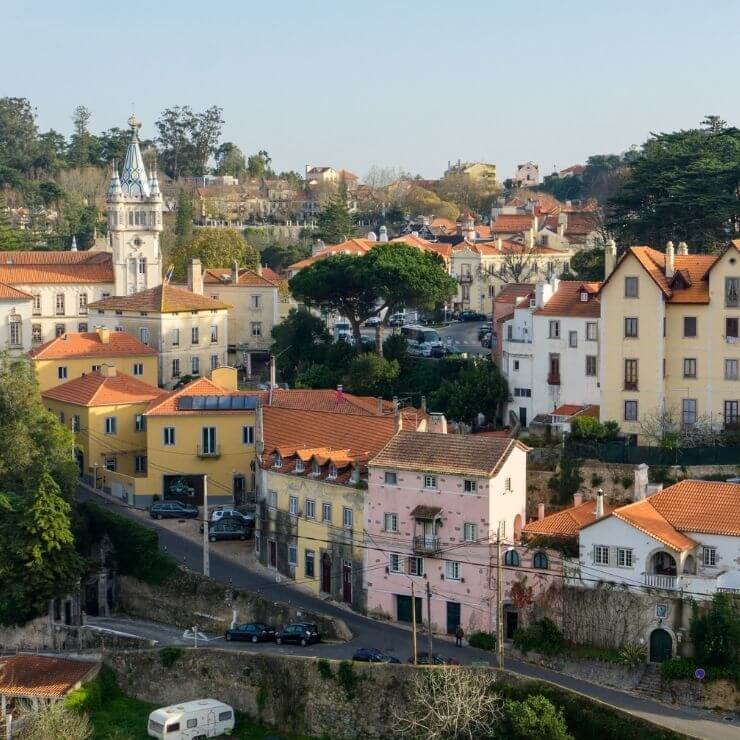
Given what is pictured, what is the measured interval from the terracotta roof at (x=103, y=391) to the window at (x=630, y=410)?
63.8 feet

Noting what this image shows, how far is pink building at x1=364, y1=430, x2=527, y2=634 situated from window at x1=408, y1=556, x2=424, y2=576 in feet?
0.10

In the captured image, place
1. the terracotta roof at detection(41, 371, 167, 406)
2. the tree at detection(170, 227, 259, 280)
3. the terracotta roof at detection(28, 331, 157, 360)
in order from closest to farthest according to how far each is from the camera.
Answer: the terracotta roof at detection(41, 371, 167, 406), the terracotta roof at detection(28, 331, 157, 360), the tree at detection(170, 227, 259, 280)

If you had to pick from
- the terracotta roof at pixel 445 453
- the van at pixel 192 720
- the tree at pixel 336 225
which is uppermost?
the tree at pixel 336 225

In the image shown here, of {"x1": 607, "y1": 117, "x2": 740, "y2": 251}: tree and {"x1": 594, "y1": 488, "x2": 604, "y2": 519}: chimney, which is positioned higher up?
{"x1": 607, "y1": 117, "x2": 740, "y2": 251}: tree

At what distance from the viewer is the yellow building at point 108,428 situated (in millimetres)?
67938

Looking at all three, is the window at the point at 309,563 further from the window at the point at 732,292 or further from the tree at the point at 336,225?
the tree at the point at 336,225

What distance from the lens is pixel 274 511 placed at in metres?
57.6

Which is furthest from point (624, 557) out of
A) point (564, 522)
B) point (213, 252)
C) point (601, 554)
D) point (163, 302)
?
point (213, 252)

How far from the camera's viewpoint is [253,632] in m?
52.9

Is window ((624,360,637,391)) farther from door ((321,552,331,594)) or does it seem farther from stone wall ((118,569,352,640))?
stone wall ((118,569,352,640))

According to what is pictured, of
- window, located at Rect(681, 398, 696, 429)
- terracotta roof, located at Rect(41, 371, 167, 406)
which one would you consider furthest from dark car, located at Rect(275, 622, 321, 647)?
terracotta roof, located at Rect(41, 371, 167, 406)

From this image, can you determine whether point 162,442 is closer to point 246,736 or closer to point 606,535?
point 246,736

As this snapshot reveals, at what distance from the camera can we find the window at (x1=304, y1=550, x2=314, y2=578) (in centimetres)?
5600

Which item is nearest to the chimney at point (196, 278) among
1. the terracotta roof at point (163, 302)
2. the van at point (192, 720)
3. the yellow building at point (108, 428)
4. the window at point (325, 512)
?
the terracotta roof at point (163, 302)
